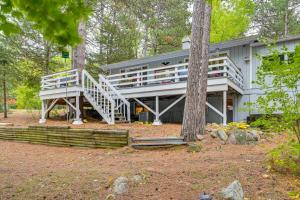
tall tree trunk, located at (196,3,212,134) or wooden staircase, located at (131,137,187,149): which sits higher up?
tall tree trunk, located at (196,3,212,134)

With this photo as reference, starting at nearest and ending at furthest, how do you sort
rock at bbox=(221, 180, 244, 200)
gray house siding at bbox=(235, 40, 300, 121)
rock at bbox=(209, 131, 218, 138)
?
rock at bbox=(221, 180, 244, 200)
rock at bbox=(209, 131, 218, 138)
gray house siding at bbox=(235, 40, 300, 121)

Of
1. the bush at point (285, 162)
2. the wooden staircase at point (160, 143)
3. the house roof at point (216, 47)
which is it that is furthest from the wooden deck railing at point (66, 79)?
the bush at point (285, 162)

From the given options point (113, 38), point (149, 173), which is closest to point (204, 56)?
point (149, 173)

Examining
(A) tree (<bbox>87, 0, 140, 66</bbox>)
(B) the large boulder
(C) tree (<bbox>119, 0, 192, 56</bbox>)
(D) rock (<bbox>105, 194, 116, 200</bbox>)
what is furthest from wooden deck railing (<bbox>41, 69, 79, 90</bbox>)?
(C) tree (<bbox>119, 0, 192, 56</bbox>)

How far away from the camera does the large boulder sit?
7.43 meters

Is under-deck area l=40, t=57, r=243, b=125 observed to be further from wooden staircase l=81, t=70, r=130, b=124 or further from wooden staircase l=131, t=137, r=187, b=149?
wooden staircase l=131, t=137, r=187, b=149

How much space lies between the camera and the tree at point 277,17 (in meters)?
23.5

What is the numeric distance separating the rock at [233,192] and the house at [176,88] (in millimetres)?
7203

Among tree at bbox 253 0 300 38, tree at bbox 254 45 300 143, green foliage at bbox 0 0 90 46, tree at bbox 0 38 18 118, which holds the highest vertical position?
tree at bbox 253 0 300 38

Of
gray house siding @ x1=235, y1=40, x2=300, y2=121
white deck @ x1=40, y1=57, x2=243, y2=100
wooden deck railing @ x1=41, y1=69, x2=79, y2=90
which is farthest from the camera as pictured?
gray house siding @ x1=235, y1=40, x2=300, y2=121

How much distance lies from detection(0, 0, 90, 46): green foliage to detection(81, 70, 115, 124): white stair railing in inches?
342

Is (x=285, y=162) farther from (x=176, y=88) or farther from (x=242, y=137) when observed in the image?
(x=176, y=88)

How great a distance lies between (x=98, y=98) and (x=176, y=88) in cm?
347

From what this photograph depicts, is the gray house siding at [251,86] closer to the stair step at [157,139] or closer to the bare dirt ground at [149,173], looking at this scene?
the bare dirt ground at [149,173]
